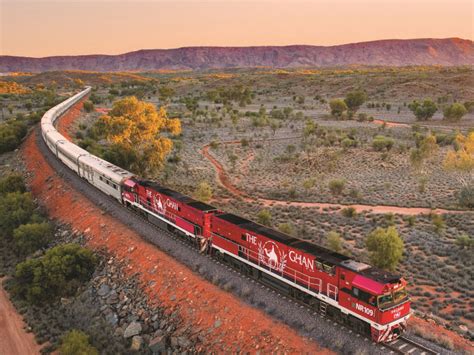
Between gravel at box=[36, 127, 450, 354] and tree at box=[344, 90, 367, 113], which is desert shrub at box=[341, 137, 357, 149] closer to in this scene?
tree at box=[344, 90, 367, 113]

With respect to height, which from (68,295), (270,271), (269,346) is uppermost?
(270,271)

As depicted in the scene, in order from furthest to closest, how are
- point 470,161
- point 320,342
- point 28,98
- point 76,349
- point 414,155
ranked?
point 28,98, point 414,155, point 470,161, point 76,349, point 320,342

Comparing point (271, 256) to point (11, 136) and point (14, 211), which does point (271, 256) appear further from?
point (11, 136)

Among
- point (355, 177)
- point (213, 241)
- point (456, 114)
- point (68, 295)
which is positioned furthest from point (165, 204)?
point (456, 114)

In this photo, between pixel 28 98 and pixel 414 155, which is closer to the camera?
pixel 414 155

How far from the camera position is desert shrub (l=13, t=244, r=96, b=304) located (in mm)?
26547

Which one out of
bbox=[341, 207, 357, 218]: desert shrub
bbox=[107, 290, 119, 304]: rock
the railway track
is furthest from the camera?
bbox=[341, 207, 357, 218]: desert shrub

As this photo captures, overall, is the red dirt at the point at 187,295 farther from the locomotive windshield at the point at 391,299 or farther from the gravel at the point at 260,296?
the locomotive windshield at the point at 391,299

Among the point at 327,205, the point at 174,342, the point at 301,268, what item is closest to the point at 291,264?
the point at 301,268

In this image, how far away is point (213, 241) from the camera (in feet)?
85.1

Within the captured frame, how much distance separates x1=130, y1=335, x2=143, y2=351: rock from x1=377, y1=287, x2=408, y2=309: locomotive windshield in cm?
1172

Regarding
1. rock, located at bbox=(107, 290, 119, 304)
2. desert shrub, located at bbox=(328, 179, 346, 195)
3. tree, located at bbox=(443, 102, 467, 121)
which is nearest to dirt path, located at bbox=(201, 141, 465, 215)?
desert shrub, located at bbox=(328, 179, 346, 195)

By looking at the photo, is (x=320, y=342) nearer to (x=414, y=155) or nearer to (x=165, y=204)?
(x=165, y=204)

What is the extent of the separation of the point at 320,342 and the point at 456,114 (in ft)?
283
